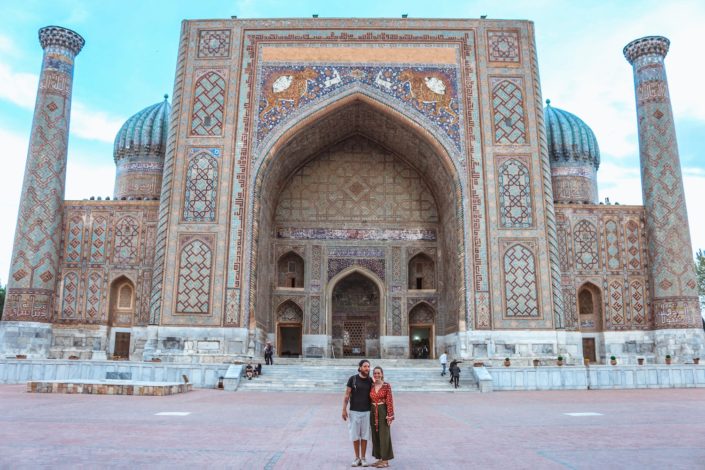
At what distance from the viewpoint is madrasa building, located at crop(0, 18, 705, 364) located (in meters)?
12.3

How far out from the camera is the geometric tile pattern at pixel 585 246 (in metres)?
13.6

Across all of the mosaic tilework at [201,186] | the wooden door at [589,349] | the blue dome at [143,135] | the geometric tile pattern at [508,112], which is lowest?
the wooden door at [589,349]

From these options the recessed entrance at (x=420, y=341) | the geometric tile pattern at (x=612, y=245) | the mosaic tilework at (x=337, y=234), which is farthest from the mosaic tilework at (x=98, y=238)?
the geometric tile pattern at (x=612, y=245)

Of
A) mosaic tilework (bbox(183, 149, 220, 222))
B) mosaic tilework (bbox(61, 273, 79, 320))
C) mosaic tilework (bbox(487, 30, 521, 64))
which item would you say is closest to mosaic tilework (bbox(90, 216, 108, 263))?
mosaic tilework (bbox(61, 273, 79, 320))

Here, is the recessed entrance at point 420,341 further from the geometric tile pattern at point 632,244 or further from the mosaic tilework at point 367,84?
the mosaic tilework at point 367,84

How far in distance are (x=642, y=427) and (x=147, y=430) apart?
377cm

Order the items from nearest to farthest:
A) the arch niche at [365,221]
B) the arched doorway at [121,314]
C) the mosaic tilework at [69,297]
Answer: the arch niche at [365,221], the mosaic tilework at [69,297], the arched doorway at [121,314]

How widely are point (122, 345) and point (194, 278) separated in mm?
2646

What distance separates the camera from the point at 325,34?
13781mm

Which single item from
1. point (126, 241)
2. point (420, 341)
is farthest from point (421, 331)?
point (126, 241)

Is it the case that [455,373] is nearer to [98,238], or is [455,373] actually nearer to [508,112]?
[508,112]

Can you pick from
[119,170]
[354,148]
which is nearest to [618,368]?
[354,148]

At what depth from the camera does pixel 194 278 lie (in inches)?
482

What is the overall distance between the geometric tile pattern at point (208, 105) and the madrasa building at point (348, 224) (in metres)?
0.04
